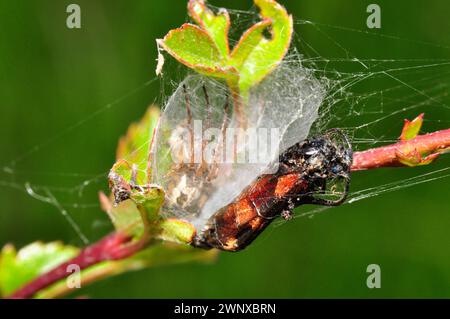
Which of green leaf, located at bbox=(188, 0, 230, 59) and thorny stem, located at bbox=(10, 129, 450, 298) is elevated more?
green leaf, located at bbox=(188, 0, 230, 59)

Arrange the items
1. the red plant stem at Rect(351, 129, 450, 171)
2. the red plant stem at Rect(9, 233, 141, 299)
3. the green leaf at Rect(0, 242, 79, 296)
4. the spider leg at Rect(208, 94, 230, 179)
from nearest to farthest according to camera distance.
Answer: the red plant stem at Rect(351, 129, 450, 171) < the spider leg at Rect(208, 94, 230, 179) < the red plant stem at Rect(9, 233, 141, 299) < the green leaf at Rect(0, 242, 79, 296)

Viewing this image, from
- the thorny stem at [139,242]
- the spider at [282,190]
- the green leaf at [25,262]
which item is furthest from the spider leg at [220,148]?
the green leaf at [25,262]

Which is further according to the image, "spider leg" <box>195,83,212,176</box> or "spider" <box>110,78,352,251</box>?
"spider leg" <box>195,83,212,176</box>

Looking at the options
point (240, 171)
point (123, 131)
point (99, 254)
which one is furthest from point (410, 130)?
point (123, 131)

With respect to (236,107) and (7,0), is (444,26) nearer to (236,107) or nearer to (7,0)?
(236,107)

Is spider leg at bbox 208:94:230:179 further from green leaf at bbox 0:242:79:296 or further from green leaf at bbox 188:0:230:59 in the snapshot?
green leaf at bbox 0:242:79:296

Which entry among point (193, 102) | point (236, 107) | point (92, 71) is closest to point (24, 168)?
point (92, 71)

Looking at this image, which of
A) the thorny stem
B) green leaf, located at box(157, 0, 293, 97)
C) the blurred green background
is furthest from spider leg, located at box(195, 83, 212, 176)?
the blurred green background
